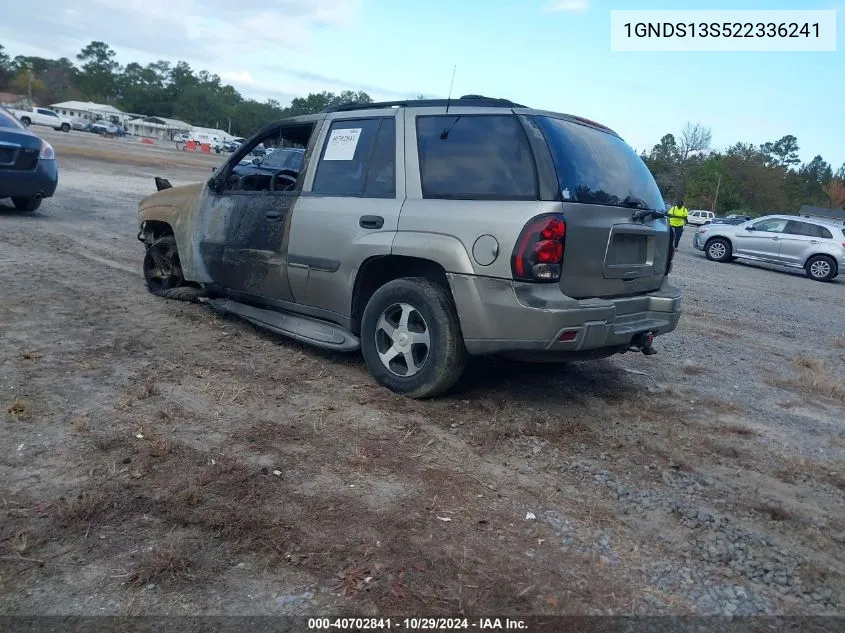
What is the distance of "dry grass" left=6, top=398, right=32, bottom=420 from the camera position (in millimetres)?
3834

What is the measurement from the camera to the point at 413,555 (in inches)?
114

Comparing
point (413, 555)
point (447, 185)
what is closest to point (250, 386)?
point (447, 185)

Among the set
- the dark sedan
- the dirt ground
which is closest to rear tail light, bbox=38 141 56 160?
the dark sedan

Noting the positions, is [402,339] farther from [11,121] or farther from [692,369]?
[11,121]

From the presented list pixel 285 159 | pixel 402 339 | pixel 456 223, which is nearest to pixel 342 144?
pixel 285 159

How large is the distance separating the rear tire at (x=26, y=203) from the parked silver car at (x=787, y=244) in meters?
15.9

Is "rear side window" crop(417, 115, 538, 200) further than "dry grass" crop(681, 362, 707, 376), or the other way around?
"dry grass" crop(681, 362, 707, 376)

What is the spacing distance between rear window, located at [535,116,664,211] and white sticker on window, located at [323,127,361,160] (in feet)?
4.62

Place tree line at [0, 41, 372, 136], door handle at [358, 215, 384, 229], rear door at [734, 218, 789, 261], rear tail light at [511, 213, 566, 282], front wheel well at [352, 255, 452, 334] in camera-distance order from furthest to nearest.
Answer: tree line at [0, 41, 372, 136] → rear door at [734, 218, 789, 261] → door handle at [358, 215, 384, 229] → front wheel well at [352, 255, 452, 334] → rear tail light at [511, 213, 566, 282]

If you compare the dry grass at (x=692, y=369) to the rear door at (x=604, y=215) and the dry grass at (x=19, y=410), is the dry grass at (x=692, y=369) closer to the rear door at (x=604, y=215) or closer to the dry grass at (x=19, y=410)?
the rear door at (x=604, y=215)

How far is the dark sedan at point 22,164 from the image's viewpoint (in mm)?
10188

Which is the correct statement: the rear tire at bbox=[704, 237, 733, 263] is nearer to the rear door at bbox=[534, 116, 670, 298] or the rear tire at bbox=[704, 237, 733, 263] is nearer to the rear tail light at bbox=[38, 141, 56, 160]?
the rear door at bbox=[534, 116, 670, 298]

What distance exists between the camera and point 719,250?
62.6ft

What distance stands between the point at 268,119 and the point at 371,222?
98007mm
